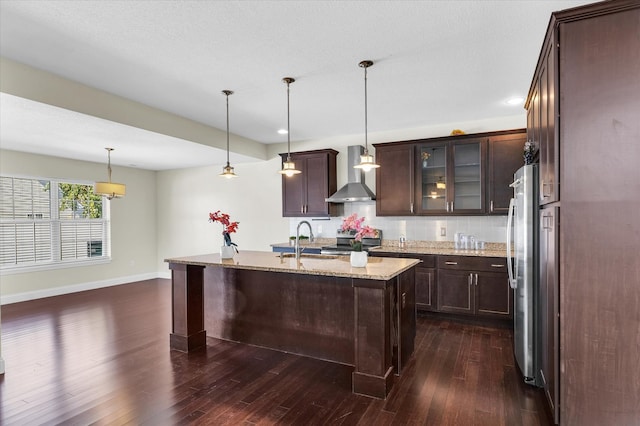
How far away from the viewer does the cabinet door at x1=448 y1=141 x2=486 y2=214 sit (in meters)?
4.62

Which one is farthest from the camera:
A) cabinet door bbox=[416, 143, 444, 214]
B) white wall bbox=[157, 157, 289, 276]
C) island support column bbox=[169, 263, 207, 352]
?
white wall bbox=[157, 157, 289, 276]

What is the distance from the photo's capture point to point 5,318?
186 inches

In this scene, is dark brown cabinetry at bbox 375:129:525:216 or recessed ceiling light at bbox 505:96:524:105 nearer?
recessed ceiling light at bbox 505:96:524:105

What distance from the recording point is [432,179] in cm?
495

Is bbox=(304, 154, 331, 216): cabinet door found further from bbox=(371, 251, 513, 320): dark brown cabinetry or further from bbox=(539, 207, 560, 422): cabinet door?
bbox=(539, 207, 560, 422): cabinet door

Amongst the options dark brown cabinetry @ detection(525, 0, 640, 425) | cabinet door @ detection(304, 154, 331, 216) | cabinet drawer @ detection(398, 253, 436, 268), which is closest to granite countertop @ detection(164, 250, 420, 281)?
dark brown cabinetry @ detection(525, 0, 640, 425)

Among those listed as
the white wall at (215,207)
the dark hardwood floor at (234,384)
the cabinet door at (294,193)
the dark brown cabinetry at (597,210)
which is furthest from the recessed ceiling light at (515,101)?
the white wall at (215,207)

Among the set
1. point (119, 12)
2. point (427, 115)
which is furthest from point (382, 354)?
point (427, 115)

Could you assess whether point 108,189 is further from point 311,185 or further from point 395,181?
point 395,181

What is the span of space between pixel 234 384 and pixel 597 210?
2.76 metres

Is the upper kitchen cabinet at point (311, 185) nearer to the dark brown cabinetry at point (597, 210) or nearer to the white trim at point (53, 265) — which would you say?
the dark brown cabinetry at point (597, 210)

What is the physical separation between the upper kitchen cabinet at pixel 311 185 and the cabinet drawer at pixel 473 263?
2.00 m

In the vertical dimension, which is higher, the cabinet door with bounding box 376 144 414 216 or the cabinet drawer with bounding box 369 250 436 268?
the cabinet door with bounding box 376 144 414 216

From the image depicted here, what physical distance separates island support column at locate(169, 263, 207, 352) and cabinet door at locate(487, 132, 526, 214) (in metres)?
3.75
